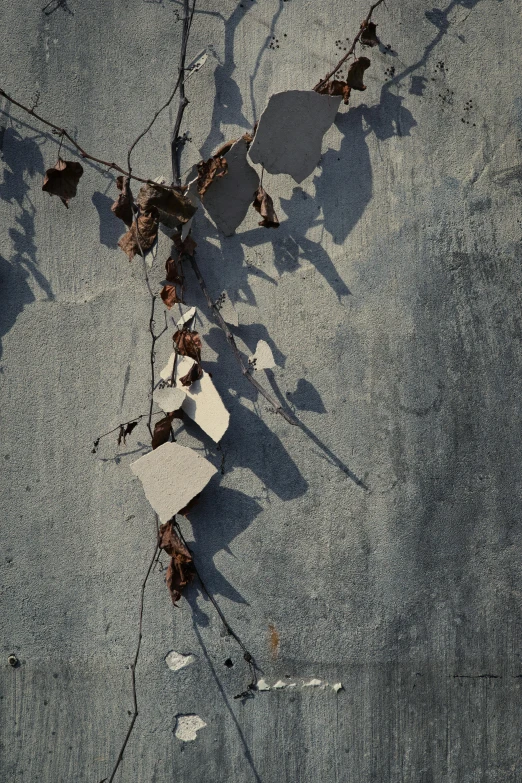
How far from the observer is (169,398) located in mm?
2666

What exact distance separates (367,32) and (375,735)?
3.11m

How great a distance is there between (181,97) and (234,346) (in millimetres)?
1150

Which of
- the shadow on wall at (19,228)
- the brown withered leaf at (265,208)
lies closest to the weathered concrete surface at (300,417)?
the shadow on wall at (19,228)

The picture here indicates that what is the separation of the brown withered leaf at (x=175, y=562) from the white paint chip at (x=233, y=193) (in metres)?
1.39

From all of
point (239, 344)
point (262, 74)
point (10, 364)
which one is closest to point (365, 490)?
point (239, 344)

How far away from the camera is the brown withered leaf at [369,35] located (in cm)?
270

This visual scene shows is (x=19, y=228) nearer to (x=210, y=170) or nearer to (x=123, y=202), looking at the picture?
(x=123, y=202)

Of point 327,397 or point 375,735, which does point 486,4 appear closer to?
point 327,397

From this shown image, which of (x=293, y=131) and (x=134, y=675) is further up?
(x=293, y=131)

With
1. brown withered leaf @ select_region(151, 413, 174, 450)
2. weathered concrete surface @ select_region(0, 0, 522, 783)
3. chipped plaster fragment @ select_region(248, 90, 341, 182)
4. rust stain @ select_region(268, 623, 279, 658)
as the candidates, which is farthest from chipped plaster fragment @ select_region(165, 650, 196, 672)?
chipped plaster fragment @ select_region(248, 90, 341, 182)

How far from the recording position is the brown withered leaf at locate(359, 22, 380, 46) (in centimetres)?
270

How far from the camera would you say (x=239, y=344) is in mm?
2762

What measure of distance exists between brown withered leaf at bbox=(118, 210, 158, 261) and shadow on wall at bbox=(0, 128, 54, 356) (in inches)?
16.3

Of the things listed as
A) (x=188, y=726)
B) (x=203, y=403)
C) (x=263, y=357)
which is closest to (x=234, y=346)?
(x=263, y=357)
